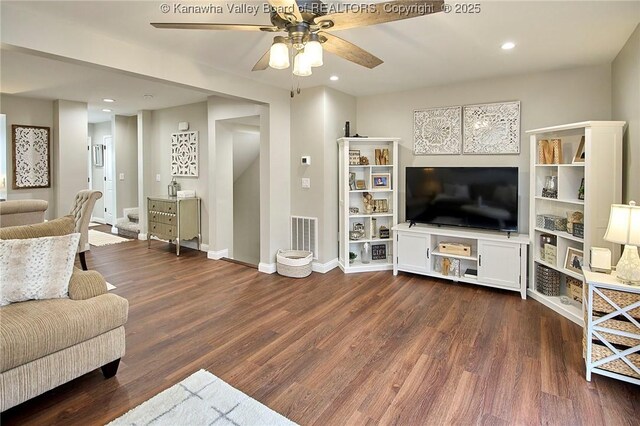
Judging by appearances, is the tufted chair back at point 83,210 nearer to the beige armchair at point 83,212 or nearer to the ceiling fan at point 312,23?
the beige armchair at point 83,212

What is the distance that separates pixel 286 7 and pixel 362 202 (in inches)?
135

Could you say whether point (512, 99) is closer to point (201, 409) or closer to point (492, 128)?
point (492, 128)

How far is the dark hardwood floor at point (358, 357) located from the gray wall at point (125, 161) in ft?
13.8

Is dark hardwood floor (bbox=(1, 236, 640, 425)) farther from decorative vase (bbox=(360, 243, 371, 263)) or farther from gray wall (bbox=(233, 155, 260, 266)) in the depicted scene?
gray wall (bbox=(233, 155, 260, 266))

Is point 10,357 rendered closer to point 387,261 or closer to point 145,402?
point 145,402

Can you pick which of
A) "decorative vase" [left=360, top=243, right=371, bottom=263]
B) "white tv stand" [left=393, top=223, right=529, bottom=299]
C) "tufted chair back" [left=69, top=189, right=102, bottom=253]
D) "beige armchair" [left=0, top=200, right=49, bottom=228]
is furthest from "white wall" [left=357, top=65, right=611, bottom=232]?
"beige armchair" [left=0, top=200, right=49, bottom=228]

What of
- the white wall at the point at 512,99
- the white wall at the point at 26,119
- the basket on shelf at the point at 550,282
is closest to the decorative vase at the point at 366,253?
the white wall at the point at 512,99

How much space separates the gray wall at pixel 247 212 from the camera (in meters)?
6.54

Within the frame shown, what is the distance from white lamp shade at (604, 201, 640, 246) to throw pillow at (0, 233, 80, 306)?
3.61 m

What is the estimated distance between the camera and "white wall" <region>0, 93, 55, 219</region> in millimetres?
5422

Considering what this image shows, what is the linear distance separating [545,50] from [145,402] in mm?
4152

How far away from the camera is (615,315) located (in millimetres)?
2152

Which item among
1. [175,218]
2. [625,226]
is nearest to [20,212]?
[175,218]

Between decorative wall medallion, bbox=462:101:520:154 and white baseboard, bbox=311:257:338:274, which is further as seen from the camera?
white baseboard, bbox=311:257:338:274
